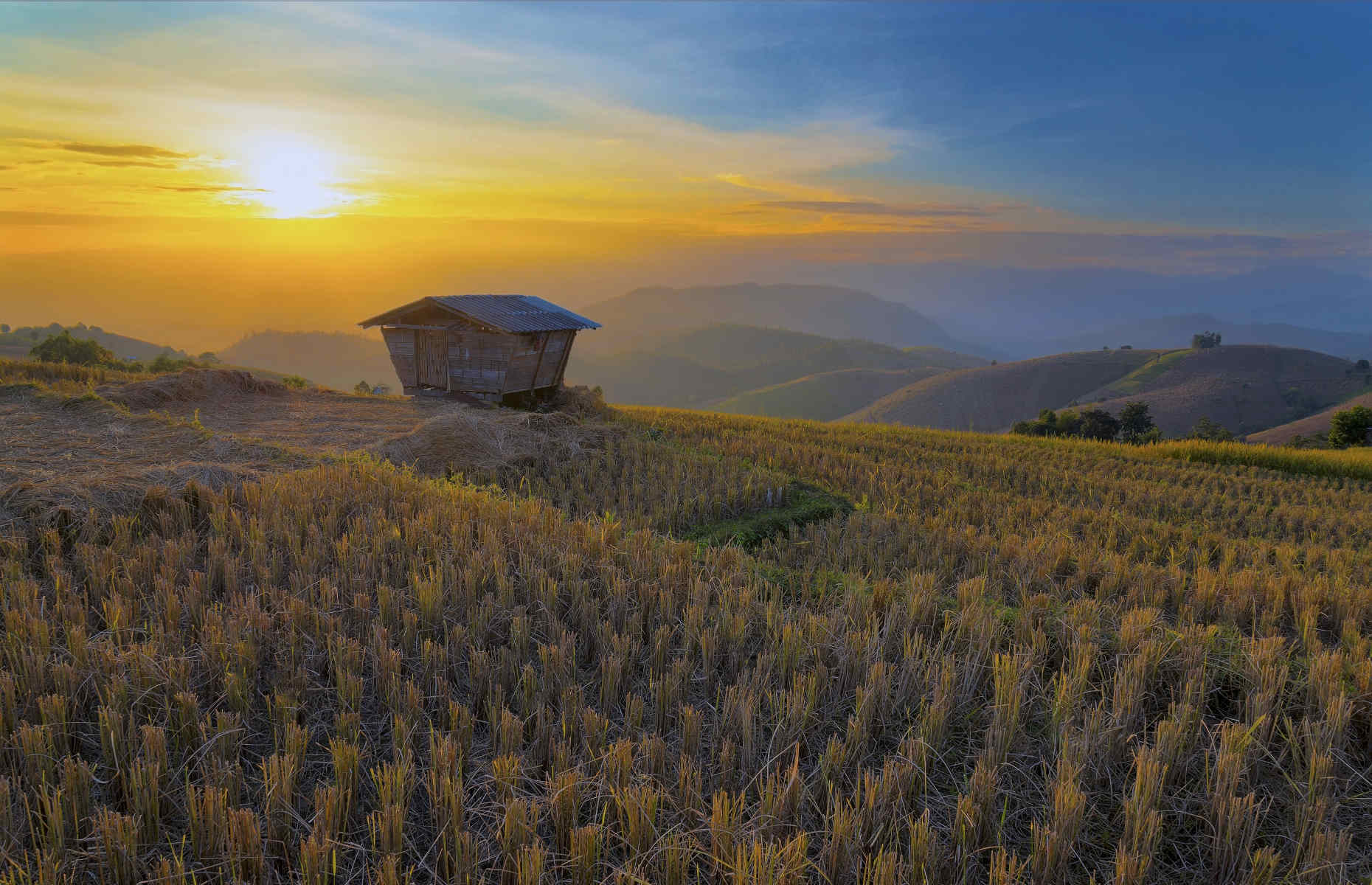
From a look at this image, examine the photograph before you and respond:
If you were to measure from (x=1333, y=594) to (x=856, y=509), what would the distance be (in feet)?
18.6

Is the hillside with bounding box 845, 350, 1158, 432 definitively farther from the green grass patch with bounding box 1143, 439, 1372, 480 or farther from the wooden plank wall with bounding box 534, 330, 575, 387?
the wooden plank wall with bounding box 534, 330, 575, 387

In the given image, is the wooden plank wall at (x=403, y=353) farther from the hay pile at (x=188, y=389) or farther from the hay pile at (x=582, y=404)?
the hay pile at (x=582, y=404)

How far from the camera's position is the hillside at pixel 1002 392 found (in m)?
136

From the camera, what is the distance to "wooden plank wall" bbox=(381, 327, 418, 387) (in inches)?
808

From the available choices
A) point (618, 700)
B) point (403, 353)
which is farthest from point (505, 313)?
point (618, 700)

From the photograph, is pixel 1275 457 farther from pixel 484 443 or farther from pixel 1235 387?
pixel 1235 387

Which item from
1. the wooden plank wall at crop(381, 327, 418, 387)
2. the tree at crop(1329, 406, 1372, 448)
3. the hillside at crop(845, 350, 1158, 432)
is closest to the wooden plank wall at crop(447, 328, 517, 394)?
the wooden plank wall at crop(381, 327, 418, 387)

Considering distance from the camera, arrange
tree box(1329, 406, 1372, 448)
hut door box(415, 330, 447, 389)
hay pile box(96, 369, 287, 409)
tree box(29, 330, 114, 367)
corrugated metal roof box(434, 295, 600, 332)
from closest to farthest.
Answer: hay pile box(96, 369, 287, 409), corrugated metal roof box(434, 295, 600, 332), hut door box(415, 330, 447, 389), tree box(29, 330, 114, 367), tree box(1329, 406, 1372, 448)

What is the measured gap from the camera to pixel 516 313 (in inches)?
796

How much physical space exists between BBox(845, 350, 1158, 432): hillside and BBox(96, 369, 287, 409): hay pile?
12686 cm

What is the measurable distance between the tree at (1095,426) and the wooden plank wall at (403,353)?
41.2 metres

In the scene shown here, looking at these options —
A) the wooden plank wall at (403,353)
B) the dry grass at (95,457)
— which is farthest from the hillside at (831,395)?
the dry grass at (95,457)

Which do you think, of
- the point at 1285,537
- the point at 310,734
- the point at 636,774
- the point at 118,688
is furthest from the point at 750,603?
the point at 1285,537

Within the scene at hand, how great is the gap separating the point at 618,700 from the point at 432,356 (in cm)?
1822
